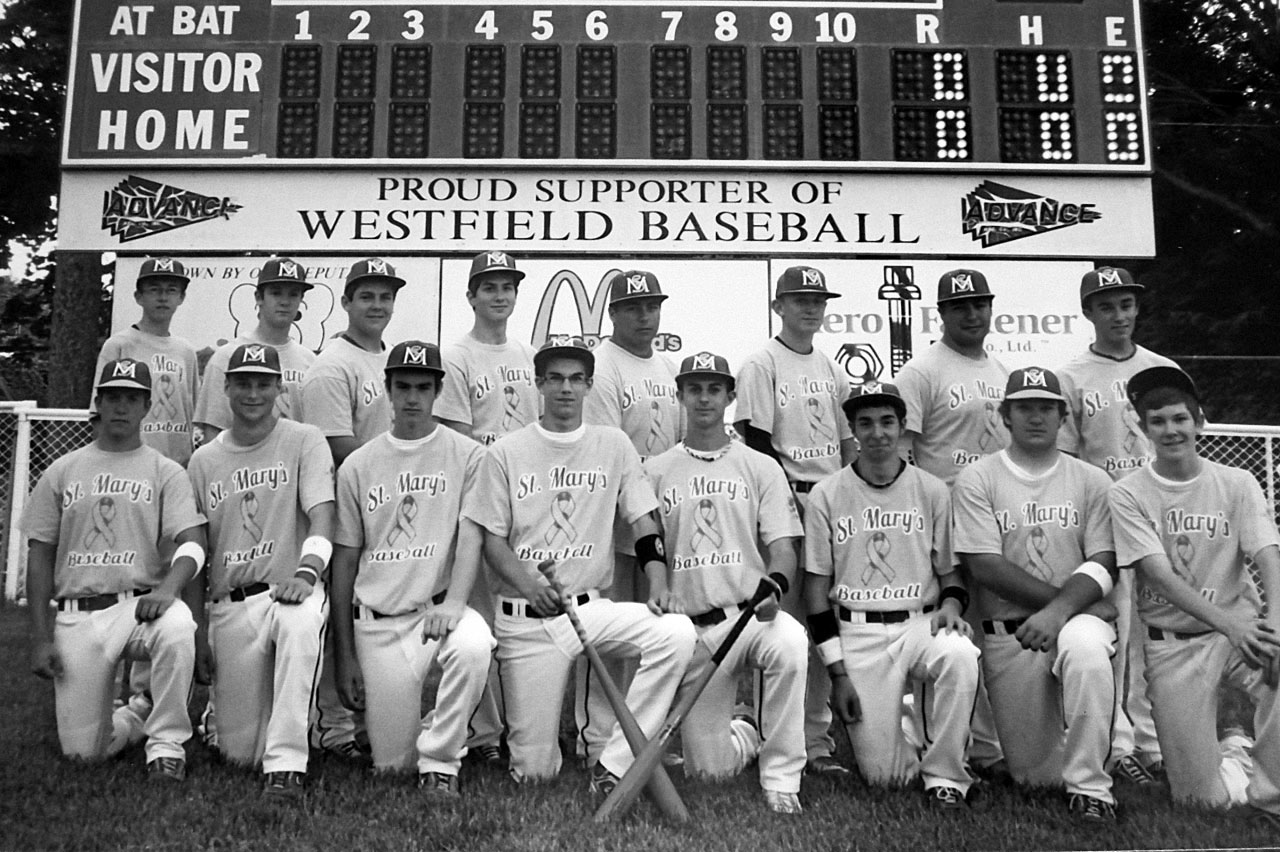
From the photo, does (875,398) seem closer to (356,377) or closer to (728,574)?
(728,574)

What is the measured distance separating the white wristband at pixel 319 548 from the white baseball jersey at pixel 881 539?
1908 mm

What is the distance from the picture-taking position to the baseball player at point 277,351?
211 inches

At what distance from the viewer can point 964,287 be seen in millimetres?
4969

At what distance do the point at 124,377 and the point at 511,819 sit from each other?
2439mm

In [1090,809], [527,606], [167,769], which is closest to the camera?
[1090,809]

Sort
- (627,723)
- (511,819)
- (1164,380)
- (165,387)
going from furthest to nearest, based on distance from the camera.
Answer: (165,387), (1164,380), (627,723), (511,819)

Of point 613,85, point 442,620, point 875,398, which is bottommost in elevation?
point 442,620

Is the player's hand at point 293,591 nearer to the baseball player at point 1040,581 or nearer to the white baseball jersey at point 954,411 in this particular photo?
the baseball player at point 1040,581

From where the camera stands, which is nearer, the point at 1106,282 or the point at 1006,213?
the point at 1106,282

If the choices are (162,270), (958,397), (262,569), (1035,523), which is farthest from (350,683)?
(958,397)

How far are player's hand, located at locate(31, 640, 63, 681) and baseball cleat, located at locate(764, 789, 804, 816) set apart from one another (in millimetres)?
Result: 2779

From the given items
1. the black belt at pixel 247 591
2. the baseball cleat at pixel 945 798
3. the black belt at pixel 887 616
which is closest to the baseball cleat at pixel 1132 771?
the baseball cleat at pixel 945 798

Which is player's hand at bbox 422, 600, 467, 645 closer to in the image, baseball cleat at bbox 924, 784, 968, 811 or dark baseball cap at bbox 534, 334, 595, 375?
dark baseball cap at bbox 534, 334, 595, 375

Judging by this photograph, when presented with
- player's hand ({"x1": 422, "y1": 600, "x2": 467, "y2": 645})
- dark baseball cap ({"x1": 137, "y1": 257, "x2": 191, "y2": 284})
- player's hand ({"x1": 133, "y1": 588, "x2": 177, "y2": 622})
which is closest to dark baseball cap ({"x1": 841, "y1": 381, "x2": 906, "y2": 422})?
player's hand ({"x1": 422, "y1": 600, "x2": 467, "y2": 645})
